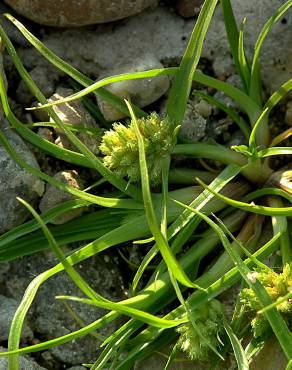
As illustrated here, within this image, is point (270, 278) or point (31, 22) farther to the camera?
point (31, 22)

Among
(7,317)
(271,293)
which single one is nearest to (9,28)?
(7,317)

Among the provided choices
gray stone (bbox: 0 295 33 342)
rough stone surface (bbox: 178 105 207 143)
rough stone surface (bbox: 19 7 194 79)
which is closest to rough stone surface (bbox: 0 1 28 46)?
rough stone surface (bbox: 19 7 194 79)

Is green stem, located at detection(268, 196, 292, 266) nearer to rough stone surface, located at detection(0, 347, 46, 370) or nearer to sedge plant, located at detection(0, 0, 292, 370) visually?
sedge plant, located at detection(0, 0, 292, 370)

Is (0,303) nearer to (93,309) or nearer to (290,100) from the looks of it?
(93,309)

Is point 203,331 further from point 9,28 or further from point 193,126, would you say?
point 9,28

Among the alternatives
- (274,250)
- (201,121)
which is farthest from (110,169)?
(274,250)

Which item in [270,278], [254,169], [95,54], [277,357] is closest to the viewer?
[270,278]
